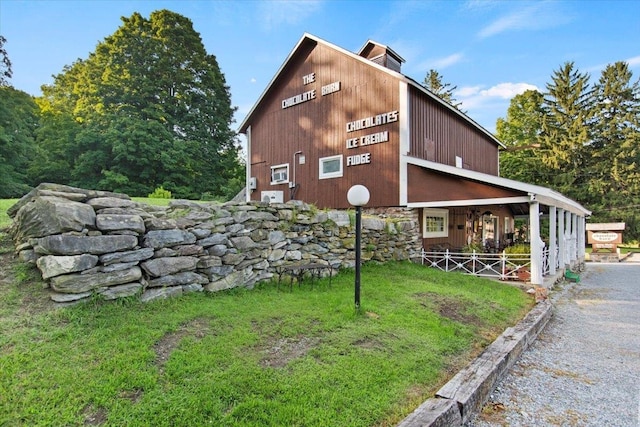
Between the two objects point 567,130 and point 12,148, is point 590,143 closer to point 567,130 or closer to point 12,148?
point 567,130

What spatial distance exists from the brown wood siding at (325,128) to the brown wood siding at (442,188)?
543mm

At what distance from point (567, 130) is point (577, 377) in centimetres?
2911

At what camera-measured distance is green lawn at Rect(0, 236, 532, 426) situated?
2314 millimetres

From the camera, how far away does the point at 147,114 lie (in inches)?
826

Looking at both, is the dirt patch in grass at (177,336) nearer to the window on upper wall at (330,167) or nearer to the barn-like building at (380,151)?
the barn-like building at (380,151)

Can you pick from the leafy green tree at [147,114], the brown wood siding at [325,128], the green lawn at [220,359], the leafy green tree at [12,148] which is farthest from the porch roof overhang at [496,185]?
the leafy green tree at [12,148]

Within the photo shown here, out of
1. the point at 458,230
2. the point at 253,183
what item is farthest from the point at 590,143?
the point at 253,183

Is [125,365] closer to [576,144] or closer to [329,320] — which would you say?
[329,320]

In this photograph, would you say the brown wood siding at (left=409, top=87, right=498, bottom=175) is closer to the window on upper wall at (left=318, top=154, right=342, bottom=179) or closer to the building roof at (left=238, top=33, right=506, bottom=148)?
the building roof at (left=238, top=33, right=506, bottom=148)

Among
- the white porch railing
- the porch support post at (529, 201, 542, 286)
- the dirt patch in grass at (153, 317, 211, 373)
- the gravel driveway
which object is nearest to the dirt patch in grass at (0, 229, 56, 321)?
the dirt patch in grass at (153, 317, 211, 373)

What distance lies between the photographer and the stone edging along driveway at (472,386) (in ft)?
8.33

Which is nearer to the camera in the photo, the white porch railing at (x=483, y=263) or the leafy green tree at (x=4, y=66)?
the white porch railing at (x=483, y=263)

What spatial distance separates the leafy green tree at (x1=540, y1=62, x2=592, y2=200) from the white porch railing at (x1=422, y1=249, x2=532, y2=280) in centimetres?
1977

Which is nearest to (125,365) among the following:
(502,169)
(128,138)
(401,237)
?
(401,237)
